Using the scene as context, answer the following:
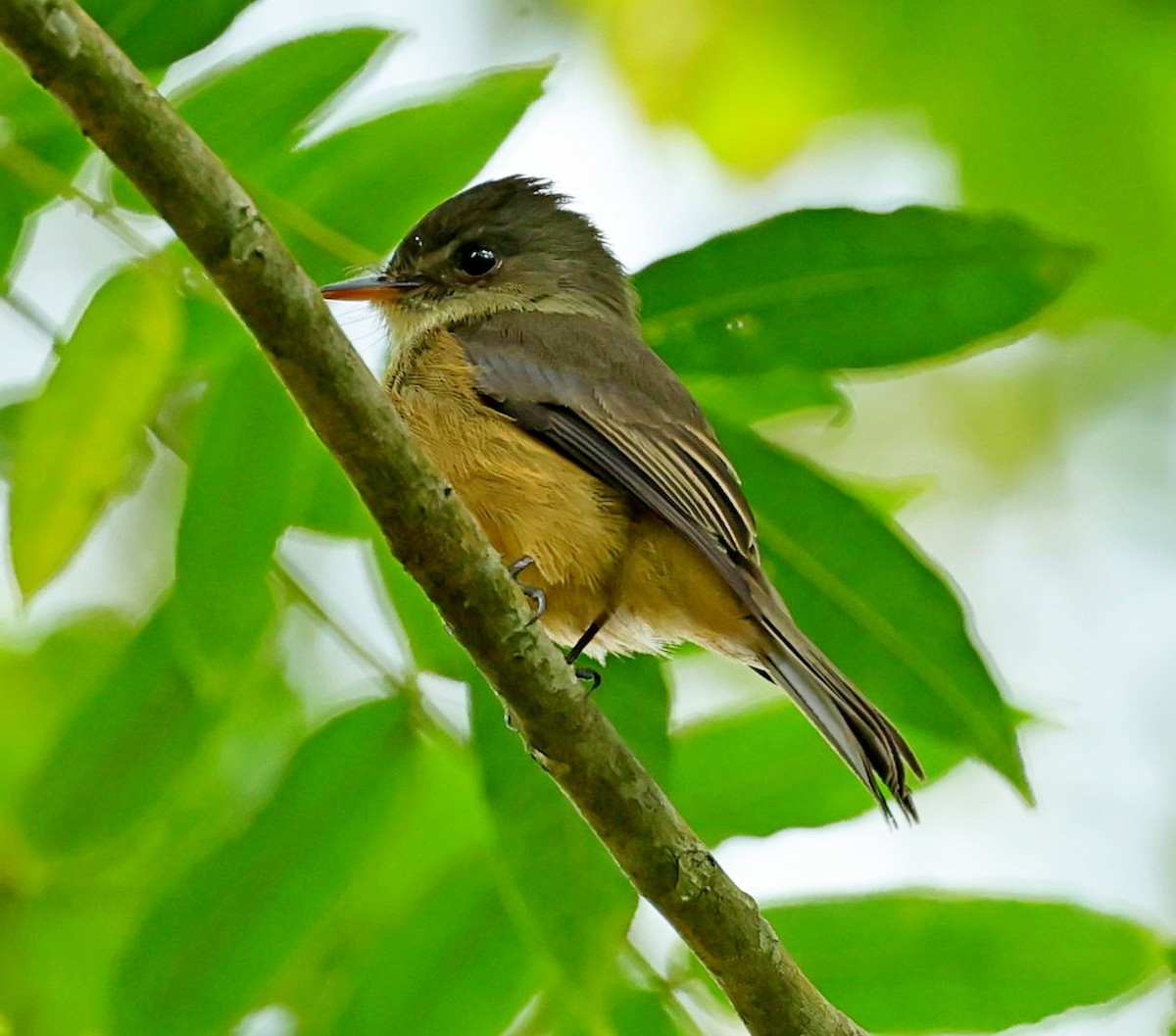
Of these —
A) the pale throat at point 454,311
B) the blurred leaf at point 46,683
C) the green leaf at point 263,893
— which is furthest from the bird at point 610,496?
the blurred leaf at point 46,683

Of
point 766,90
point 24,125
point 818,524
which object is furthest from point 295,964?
point 766,90

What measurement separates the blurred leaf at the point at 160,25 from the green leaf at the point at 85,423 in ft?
1.50

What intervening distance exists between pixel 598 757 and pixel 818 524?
690 mm

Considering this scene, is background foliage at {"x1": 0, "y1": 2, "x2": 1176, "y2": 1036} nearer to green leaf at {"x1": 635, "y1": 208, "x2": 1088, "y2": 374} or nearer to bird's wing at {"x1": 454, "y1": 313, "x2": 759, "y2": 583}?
green leaf at {"x1": 635, "y1": 208, "x2": 1088, "y2": 374}

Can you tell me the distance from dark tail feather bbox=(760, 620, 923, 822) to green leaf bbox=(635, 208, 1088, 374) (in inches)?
22.7

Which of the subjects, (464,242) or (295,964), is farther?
(464,242)

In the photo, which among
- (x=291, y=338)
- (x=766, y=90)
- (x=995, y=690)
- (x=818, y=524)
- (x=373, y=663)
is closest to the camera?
(x=291, y=338)

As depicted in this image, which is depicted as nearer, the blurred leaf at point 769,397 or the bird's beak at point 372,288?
the blurred leaf at point 769,397

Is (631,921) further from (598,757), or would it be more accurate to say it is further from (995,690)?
(995,690)

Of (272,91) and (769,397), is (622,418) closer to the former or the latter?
(769,397)

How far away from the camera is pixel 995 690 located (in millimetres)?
2912

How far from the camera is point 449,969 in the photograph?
122 inches

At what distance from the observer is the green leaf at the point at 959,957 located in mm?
3010

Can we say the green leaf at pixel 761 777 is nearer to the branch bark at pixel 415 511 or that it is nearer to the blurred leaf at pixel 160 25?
the branch bark at pixel 415 511
